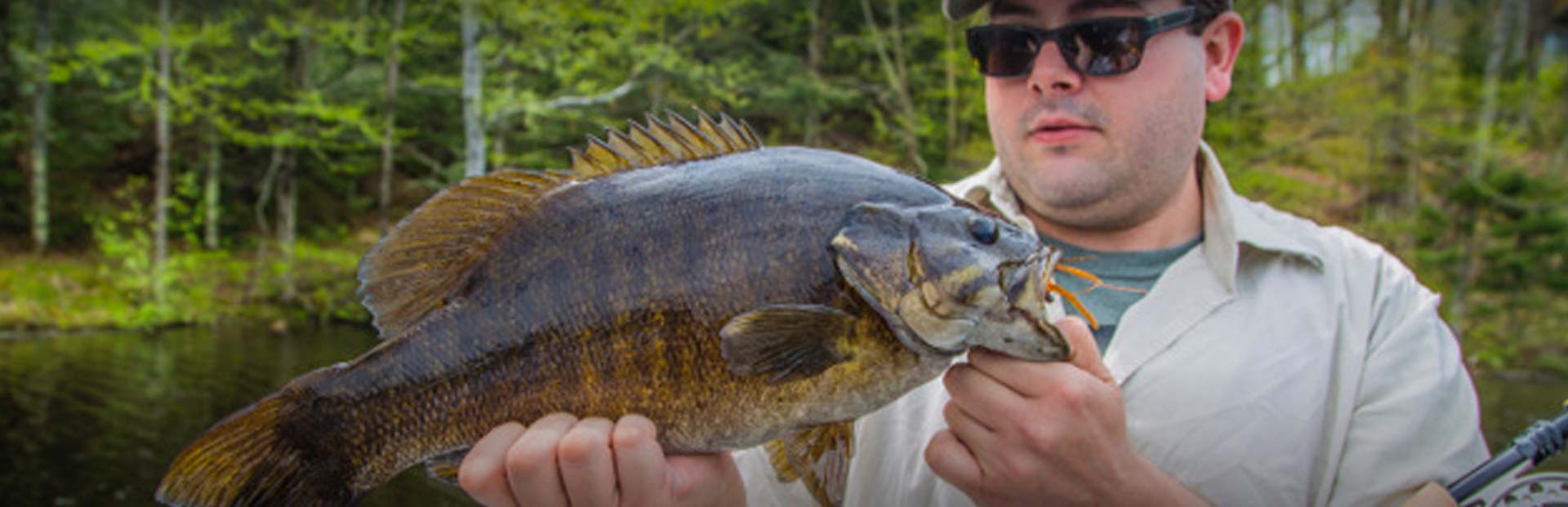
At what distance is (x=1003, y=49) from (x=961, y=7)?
0.25m

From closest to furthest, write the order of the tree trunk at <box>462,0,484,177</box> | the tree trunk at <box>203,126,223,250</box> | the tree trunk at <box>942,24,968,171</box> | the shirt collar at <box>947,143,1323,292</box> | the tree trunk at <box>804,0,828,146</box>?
the shirt collar at <box>947,143,1323,292</box> → the tree trunk at <box>462,0,484,177</box> → the tree trunk at <box>942,24,968,171</box> → the tree trunk at <box>804,0,828,146</box> → the tree trunk at <box>203,126,223,250</box>

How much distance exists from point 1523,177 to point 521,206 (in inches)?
837

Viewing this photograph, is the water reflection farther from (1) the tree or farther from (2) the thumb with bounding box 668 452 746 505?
(1) the tree

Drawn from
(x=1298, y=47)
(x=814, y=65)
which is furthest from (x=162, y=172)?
(x=1298, y=47)

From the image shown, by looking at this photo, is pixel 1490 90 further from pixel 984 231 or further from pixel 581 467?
pixel 581 467

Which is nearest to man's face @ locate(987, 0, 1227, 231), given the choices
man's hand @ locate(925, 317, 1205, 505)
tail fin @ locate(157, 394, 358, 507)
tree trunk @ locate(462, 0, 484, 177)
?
man's hand @ locate(925, 317, 1205, 505)

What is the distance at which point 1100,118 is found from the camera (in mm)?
2252

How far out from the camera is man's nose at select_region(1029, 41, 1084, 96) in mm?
2242

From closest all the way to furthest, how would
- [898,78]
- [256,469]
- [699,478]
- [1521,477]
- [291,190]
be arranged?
[256,469] → [699,478] → [1521,477] → [898,78] → [291,190]

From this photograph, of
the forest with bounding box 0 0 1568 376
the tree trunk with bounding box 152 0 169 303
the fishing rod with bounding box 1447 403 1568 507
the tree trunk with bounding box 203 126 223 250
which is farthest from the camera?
the tree trunk with bounding box 203 126 223 250

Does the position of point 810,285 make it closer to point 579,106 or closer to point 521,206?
point 521,206

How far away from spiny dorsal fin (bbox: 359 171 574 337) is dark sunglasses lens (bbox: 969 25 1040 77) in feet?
4.08

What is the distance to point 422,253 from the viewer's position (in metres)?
1.50

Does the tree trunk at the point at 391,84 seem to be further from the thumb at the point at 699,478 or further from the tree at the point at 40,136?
the thumb at the point at 699,478
